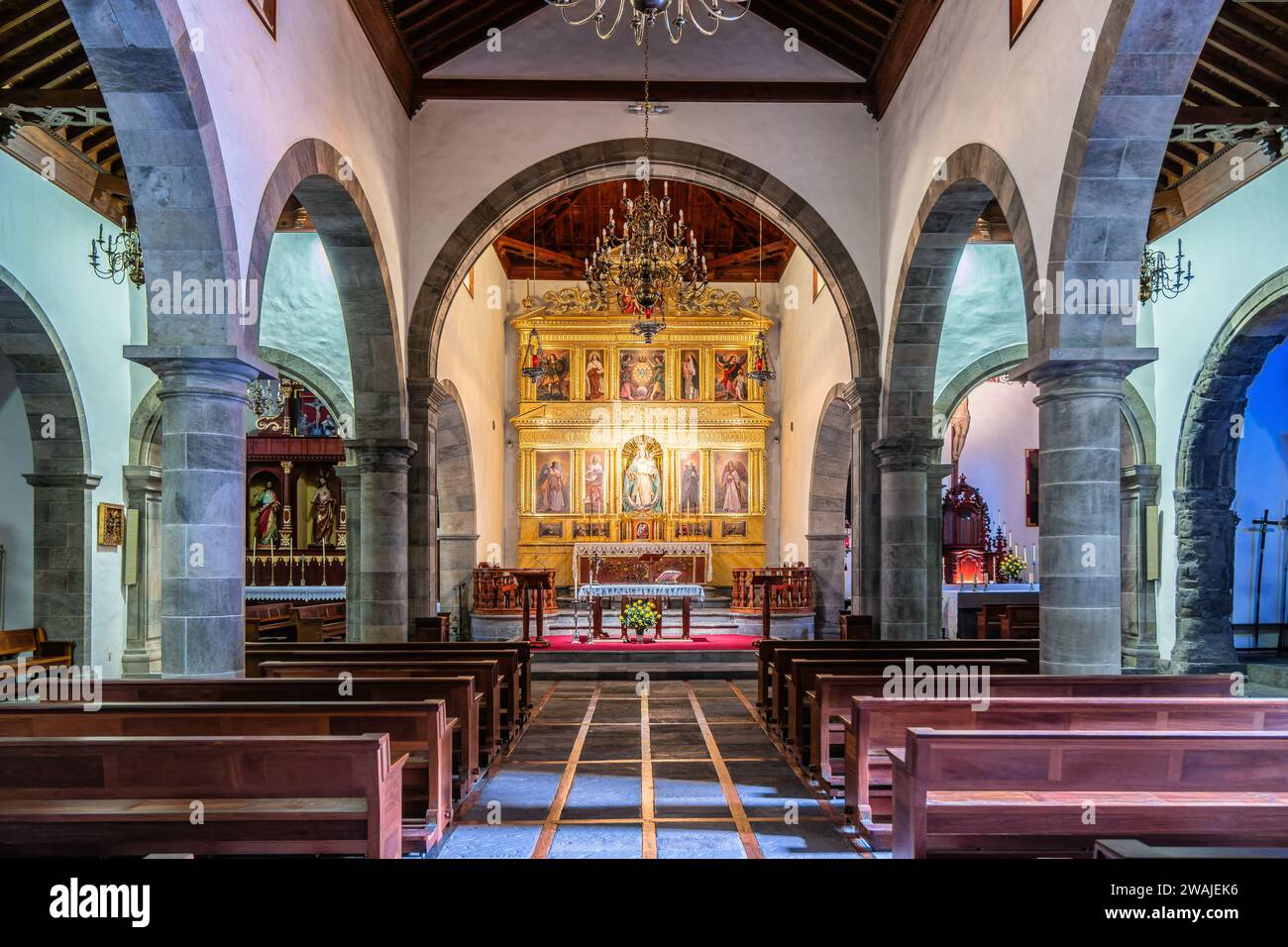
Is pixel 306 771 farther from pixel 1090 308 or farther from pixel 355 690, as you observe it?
pixel 1090 308

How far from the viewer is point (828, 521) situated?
17.2m

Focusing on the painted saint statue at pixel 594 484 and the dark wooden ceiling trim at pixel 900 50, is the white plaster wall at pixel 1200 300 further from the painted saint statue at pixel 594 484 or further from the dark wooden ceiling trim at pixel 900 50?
the painted saint statue at pixel 594 484

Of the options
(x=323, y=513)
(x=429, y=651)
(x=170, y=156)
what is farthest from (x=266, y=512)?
(x=170, y=156)

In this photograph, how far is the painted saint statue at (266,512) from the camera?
18031 millimetres

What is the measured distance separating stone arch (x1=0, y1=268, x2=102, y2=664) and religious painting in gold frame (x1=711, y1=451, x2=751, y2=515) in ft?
39.2

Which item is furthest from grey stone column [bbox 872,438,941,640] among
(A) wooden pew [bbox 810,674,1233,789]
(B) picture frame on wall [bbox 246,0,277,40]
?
(B) picture frame on wall [bbox 246,0,277,40]

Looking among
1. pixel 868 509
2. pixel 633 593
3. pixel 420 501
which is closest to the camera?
pixel 420 501

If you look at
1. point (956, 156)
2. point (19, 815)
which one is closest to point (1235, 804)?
point (19, 815)

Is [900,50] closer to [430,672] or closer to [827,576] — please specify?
[430,672]

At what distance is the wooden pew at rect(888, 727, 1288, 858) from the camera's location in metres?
3.97

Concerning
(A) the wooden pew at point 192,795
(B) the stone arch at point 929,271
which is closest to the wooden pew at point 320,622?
(B) the stone arch at point 929,271

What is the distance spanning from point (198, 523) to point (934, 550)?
8.63 metres

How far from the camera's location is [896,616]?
10898 millimetres

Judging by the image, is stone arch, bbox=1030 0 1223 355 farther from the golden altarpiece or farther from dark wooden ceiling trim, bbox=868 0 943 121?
the golden altarpiece
